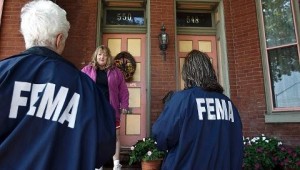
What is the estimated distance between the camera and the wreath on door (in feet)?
19.4

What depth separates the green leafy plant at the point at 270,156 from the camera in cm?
450

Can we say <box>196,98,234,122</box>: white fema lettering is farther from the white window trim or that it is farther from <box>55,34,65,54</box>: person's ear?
the white window trim

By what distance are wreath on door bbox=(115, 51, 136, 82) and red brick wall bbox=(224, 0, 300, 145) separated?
6.27ft

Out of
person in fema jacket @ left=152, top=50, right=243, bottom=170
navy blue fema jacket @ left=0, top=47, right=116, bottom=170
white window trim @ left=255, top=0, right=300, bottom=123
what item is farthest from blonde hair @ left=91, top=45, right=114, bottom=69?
white window trim @ left=255, top=0, right=300, bottom=123

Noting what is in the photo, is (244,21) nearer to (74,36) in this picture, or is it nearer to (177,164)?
(74,36)

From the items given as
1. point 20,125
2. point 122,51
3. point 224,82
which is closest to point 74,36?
point 122,51

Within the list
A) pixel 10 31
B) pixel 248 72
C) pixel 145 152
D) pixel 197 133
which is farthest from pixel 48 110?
pixel 248 72

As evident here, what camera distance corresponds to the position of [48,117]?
1340 mm

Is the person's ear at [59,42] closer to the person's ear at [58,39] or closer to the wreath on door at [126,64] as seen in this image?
the person's ear at [58,39]

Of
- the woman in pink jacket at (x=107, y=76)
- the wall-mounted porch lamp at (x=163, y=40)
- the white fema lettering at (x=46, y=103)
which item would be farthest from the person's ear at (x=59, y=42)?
the wall-mounted porch lamp at (x=163, y=40)

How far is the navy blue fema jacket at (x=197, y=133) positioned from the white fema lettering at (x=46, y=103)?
812mm

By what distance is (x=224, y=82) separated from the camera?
5.91 m

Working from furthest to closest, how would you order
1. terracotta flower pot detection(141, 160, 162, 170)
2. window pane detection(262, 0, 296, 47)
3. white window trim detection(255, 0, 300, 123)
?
1. window pane detection(262, 0, 296, 47)
2. white window trim detection(255, 0, 300, 123)
3. terracotta flower pot detection(141, 160, 162, 170)

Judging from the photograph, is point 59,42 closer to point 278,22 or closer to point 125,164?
point 125,164
